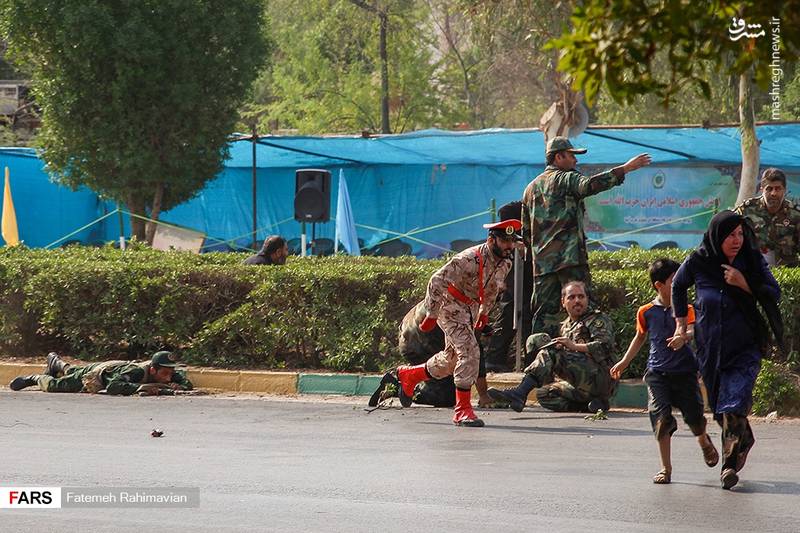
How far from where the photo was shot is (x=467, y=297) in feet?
33.7

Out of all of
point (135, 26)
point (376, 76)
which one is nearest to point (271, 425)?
point (135, 26)

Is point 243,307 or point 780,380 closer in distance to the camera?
point 780,380

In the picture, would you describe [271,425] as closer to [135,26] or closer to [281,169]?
[135,26]

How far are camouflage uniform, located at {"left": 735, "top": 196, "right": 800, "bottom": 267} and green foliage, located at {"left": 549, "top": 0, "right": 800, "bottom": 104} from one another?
296 inches

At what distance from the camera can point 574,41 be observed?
3.95 meters

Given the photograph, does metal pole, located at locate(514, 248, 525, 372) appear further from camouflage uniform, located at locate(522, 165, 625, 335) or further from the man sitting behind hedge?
the man sitting behind hedge

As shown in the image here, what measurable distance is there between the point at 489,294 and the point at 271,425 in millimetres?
1933

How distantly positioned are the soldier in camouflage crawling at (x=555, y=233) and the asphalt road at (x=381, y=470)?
2.93 ft

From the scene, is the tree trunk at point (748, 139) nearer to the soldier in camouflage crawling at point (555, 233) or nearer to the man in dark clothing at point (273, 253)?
the man in dark clothing at point (273, 253)

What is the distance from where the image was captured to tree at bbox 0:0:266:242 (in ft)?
77.6

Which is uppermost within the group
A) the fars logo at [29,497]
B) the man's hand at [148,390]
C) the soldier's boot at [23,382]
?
the fars logo at [29,497]

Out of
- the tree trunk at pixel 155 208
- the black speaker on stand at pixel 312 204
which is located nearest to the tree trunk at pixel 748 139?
the black speaker on stand at pixel 312 204

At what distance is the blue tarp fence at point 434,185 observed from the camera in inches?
935

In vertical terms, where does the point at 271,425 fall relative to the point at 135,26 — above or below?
below
